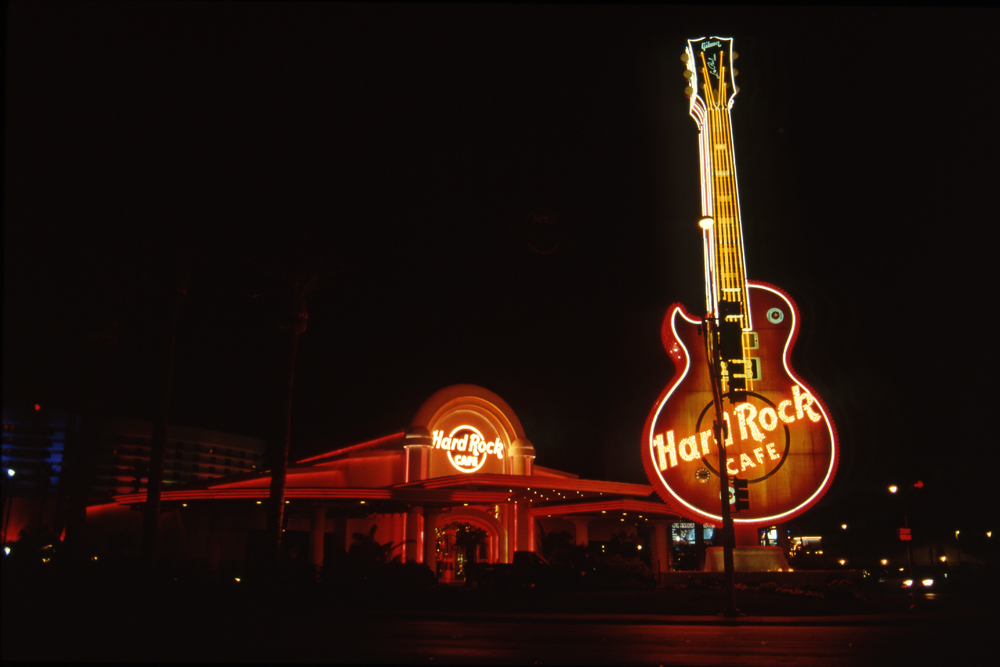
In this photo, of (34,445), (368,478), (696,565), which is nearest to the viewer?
(368,478)

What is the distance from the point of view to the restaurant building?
106 feet

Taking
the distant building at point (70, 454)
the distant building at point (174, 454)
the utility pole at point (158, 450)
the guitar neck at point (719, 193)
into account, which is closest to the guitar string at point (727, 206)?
the guitar neck at point (719, 193)

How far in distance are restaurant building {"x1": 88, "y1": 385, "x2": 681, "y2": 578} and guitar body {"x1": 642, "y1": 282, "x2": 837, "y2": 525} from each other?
641cm

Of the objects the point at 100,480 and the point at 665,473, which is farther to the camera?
the point at 100,480

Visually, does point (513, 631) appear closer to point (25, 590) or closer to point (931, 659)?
point (931, 659)

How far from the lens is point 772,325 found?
2683cm

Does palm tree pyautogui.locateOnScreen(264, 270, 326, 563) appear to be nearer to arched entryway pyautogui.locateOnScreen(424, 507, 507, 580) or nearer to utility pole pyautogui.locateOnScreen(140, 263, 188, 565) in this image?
utility pole pyautogui.locateOnScreen(140, 263, 188, 565)

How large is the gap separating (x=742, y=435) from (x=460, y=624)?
12640 millimetres

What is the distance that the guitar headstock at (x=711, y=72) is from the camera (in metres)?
29.6

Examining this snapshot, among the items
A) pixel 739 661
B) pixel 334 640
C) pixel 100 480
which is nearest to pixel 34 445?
pixel 100 480

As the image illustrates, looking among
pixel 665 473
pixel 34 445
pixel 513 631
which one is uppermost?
pixel 34 445

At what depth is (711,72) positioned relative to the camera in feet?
98.1

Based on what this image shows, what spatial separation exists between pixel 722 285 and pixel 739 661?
17532 mm

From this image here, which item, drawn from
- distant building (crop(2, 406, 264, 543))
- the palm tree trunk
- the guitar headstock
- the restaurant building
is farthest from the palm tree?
distant building (crop(2, 406, 264, 543))
